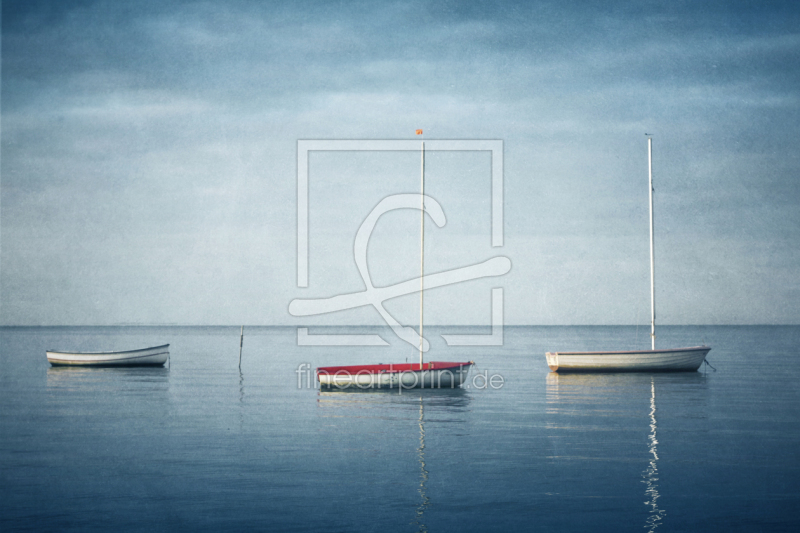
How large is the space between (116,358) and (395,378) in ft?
130

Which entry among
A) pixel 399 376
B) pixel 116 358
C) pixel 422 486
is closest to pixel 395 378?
pixel 399 376

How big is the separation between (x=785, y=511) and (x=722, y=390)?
98.0 feet

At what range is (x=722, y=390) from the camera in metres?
43.7

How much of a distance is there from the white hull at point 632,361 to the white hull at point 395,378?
14597mm

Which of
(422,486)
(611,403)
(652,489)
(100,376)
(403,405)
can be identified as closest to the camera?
(652,489)

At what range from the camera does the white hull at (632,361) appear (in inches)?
1997

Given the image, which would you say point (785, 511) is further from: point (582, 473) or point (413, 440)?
point (413, 440)

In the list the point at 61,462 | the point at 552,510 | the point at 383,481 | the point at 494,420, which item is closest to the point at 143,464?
the point at 61,462

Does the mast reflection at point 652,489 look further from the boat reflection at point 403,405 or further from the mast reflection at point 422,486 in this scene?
the boat reflection at point 403,405

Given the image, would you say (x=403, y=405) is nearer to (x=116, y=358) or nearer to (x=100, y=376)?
(x=100, y=376)

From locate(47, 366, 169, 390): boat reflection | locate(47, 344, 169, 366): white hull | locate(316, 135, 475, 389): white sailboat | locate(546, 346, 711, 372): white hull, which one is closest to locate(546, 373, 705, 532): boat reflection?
locate(546, 346, 711, 372): white hull

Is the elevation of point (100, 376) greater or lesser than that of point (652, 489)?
lesser

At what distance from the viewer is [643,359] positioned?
50.9 metres

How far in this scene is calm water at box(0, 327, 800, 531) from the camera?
1617 centimetres
